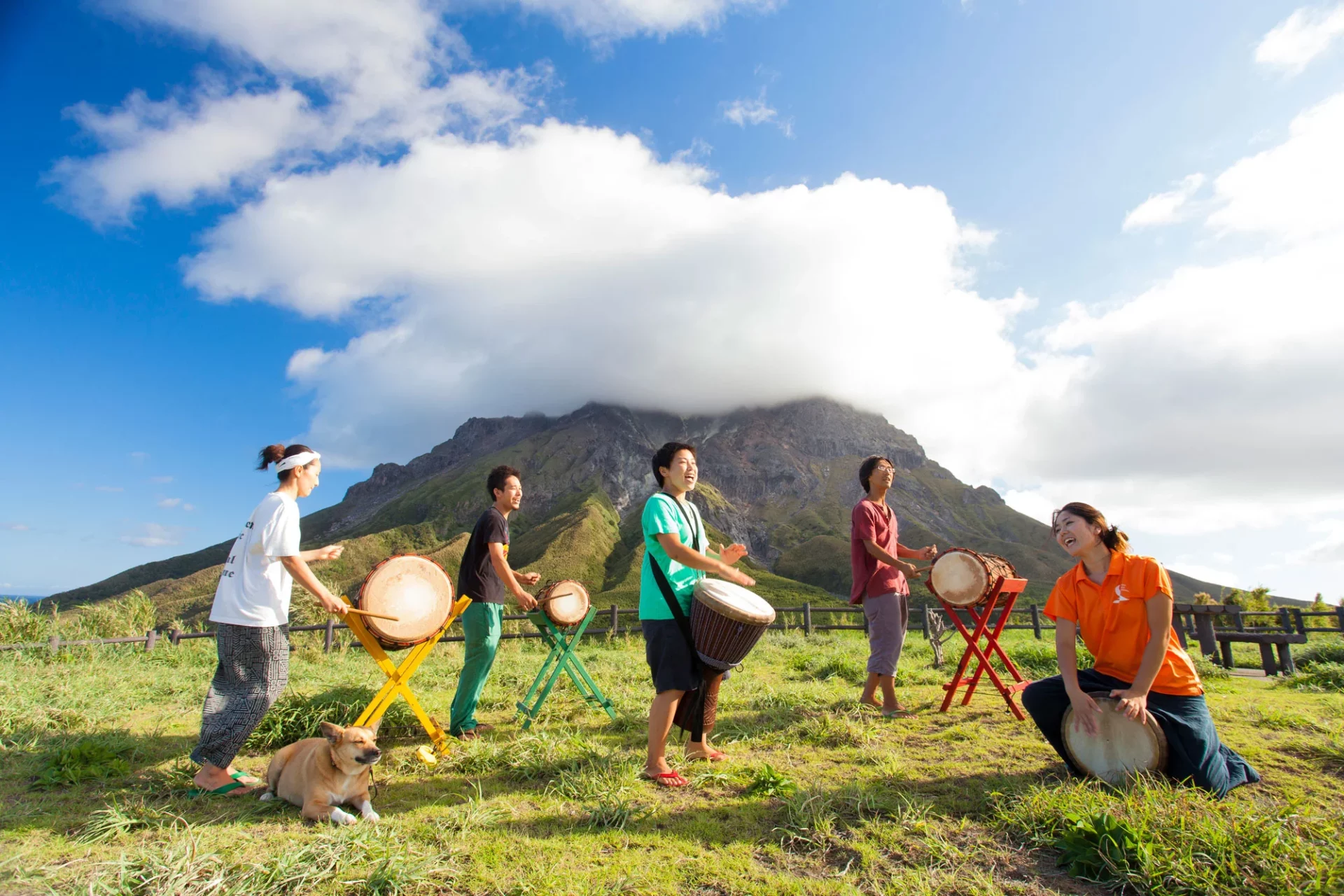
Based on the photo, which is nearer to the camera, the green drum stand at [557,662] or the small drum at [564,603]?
the green drum stand at [557,662]

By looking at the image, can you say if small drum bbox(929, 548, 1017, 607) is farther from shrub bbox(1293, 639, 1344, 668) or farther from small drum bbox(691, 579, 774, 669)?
shrub bbox(1293, 639, 1344, 668)

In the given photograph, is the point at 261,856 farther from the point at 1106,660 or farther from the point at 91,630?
the point at 91,630

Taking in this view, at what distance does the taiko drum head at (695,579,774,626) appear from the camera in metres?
4.03

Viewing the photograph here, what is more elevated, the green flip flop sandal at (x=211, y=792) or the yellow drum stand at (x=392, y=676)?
the yellow drum stand at (x=392, y=676)

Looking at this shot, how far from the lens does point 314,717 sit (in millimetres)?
5160

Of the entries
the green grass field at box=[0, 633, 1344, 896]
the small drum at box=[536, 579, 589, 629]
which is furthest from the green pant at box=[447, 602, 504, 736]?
the small drum at box=[536, 579, 589, 629]

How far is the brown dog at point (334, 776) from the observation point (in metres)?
3.55

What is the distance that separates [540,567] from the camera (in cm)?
11525

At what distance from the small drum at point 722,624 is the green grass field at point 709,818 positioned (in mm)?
799

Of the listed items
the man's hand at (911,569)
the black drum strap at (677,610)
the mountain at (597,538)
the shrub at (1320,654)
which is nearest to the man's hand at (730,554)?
the black drum strap at (677,610)

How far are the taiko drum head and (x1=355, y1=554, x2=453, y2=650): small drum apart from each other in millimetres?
1833

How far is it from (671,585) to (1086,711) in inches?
102

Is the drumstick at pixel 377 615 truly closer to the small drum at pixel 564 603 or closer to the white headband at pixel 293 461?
the white headband at pixel 293 461

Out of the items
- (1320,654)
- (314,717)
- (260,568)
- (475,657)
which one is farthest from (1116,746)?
(1320,654)
